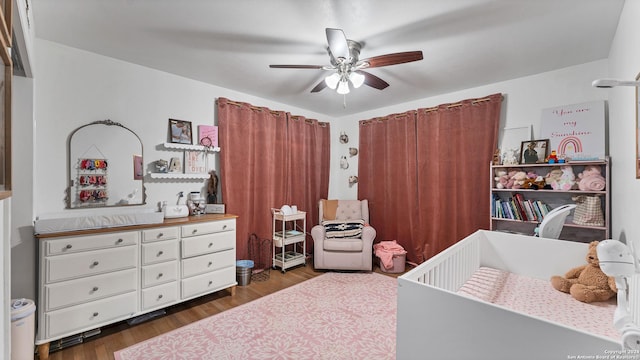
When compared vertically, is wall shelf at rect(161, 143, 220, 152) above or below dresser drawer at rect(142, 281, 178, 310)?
above

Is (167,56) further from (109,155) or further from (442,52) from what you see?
(442,52)

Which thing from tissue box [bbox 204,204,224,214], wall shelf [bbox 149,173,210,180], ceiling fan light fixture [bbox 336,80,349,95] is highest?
ceiling fan light fixture [bbox 336,80,349,95]

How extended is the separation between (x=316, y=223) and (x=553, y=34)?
3.43 metres

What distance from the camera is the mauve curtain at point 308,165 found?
3992 millimetres

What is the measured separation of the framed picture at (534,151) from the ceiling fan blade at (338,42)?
2221 mm

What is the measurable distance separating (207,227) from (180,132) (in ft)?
3.61

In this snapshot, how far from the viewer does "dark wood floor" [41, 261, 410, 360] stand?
6.31 ft

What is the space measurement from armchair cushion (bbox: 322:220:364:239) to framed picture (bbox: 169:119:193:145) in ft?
6.44

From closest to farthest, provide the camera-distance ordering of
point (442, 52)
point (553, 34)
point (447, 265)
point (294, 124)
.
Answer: point (447, 265) < point (553, 34) < point (442, 52) < point (294, 124)

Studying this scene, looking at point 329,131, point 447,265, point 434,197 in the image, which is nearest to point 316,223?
point 329,131

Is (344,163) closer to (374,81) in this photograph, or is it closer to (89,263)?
(374,81)

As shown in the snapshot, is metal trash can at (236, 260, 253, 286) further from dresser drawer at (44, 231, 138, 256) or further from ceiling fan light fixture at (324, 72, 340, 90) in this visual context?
ceiling fan light fixture at (324, 72, 340, 90)

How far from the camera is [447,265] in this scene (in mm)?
1808

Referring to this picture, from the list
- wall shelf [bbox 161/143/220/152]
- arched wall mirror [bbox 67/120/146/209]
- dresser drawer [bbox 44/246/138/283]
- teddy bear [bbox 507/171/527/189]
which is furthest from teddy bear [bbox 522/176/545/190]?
arched wall mirror [bbox 67/120/146/209]
